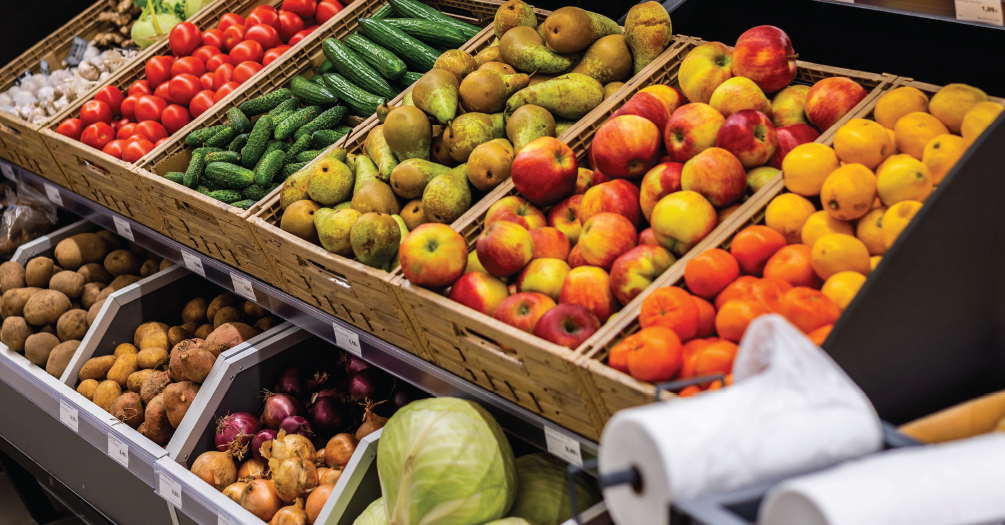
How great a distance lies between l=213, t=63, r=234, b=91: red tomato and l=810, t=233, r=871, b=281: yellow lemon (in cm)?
259

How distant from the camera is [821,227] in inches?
54.2

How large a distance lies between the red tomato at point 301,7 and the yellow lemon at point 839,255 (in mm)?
2714

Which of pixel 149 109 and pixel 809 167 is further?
pixel 149 109

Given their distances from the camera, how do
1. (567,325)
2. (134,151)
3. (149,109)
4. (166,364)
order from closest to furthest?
(567,325) < (166,364) < (134,151) < (149,109)

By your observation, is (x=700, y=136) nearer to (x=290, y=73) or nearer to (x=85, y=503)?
(x=290, y=73)

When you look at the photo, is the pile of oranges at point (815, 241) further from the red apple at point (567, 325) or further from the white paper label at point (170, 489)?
the white paper label at point (170, 489)

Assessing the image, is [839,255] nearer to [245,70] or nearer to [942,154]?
[942,154]

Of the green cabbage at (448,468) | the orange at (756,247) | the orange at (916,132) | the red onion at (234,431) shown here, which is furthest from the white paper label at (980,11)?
the red onion at (234,431)

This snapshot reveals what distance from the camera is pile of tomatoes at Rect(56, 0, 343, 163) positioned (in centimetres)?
298

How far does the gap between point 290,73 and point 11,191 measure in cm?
179

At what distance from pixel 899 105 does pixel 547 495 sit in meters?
1.12

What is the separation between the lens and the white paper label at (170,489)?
2.00 m

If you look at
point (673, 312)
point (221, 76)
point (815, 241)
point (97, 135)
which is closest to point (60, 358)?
point (97, 135)

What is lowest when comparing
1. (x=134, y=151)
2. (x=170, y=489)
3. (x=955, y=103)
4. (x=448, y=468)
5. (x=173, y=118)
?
(x=170, y=489)
